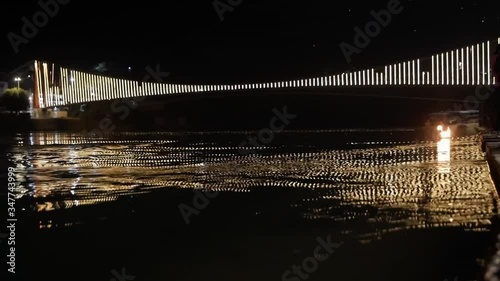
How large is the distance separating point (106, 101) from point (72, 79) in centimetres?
1355

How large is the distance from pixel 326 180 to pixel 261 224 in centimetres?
620

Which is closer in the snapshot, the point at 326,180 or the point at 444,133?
the point at 326,180

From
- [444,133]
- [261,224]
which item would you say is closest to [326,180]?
[261,224]

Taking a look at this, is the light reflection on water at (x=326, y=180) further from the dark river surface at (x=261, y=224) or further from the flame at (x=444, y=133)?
the flame at (x=444, y=133)

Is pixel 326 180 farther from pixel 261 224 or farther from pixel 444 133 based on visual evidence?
pixel 444 133

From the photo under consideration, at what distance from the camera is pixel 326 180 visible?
1597cm

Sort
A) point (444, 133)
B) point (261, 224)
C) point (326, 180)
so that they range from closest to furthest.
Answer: point (261, 224), point (326, 180), point (444, 133)

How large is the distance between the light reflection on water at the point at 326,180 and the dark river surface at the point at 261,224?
4 cm

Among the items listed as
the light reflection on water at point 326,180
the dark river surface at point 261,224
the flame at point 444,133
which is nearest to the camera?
the dark river surface at point 261,224

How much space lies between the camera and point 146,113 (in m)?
82.7

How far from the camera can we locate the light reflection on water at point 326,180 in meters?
10.7

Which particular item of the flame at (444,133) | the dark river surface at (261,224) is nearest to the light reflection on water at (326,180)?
the dark river surface at (261,224)

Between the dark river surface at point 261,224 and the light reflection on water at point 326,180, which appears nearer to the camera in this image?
the dark river surface at point 261,224

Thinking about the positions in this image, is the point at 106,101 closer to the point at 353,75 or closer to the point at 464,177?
Answer: the point at 353,75
